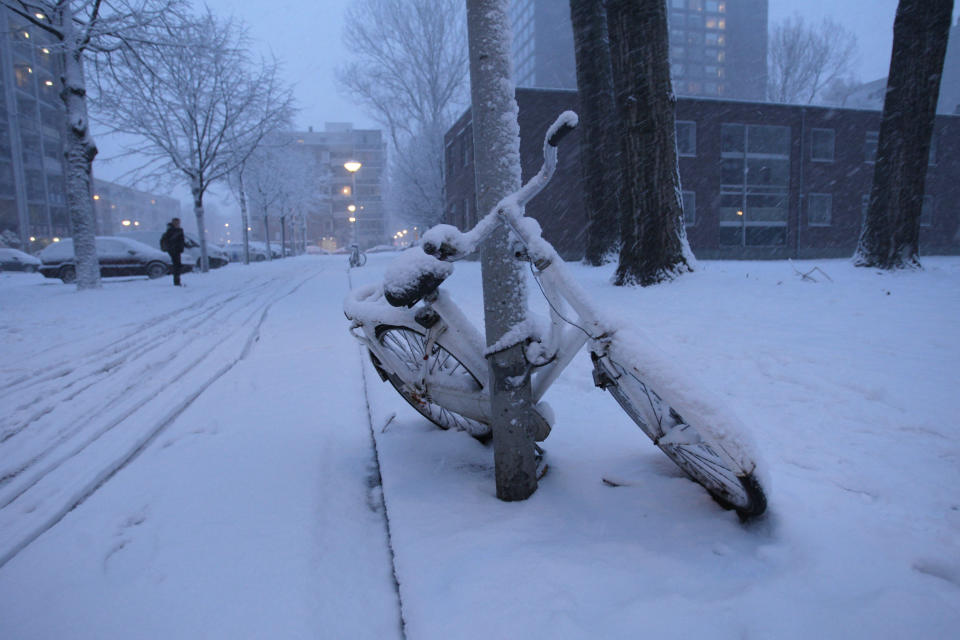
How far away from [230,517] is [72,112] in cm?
1449

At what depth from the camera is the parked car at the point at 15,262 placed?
25.8m

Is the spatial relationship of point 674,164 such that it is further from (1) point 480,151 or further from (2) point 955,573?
(2) point 955,573

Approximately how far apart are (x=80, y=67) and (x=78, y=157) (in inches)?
89.7

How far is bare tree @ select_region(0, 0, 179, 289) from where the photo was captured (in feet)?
38.8

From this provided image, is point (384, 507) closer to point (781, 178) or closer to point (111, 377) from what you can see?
point (111, 377)

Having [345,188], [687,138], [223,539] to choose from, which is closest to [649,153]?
[223,539]

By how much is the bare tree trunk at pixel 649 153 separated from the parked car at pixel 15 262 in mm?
31578

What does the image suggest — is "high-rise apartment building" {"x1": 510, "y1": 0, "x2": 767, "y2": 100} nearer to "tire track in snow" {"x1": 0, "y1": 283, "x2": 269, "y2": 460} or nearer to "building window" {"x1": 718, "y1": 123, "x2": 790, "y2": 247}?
"building window" {"x1": 718, "y1": 123, "x2": 790, "y2": 247}

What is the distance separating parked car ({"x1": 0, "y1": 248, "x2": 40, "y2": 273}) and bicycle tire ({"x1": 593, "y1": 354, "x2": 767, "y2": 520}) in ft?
111

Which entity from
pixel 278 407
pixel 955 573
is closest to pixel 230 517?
pixel 278 407

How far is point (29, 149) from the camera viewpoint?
45281mm

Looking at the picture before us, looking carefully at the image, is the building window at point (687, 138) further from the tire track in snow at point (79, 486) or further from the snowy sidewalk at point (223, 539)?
the tire track in snow at point (79, 486)

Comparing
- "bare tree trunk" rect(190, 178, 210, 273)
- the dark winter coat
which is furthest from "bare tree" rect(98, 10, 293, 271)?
the dark winter coat

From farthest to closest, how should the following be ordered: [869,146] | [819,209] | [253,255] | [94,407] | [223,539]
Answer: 1. [253,255]
2. [819,209]
3. [869,146]
4. [94,407]
5. [223,539]
